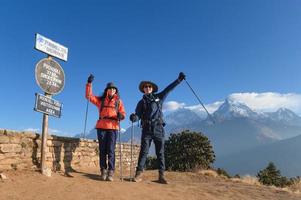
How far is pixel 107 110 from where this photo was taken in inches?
414

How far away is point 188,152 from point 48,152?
9.20m

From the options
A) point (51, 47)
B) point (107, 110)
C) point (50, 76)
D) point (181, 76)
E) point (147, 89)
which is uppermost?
point (51, 47)

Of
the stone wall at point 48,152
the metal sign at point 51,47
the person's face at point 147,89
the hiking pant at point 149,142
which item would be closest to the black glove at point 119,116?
the hiking pant at point 149,142

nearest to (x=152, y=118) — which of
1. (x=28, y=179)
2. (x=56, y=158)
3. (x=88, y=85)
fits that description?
(x=88, y=85)

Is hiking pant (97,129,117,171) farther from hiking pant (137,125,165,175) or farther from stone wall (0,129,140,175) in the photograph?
stone wall (0,129,140,175)

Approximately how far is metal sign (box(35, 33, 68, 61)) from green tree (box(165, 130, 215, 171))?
28.5ft

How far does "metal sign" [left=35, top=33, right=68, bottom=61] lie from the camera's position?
9938mm

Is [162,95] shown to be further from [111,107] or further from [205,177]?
[205,177]

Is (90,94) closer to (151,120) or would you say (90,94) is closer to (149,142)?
(151,120)

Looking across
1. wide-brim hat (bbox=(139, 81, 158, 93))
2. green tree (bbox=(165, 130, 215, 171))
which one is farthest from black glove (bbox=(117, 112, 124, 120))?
green tree (bbox=(165, 130, 215, 171))

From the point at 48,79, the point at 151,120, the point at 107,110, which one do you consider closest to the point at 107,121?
the point at 107,110

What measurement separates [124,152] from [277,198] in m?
7.15

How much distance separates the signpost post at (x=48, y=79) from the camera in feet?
31.9

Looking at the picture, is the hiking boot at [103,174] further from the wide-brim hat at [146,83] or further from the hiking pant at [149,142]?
the wide-brim hat at [146,83]
